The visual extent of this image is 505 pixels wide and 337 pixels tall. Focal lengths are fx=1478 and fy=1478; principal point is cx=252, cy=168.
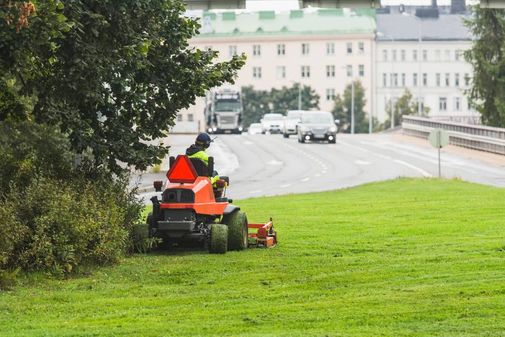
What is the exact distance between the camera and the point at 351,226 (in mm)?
26594

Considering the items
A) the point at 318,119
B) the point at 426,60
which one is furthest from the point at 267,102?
the point at 318,119

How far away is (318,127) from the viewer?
278 feet

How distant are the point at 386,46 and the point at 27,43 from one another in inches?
6886

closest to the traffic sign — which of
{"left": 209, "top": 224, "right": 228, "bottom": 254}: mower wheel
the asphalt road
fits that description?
the asphalt road

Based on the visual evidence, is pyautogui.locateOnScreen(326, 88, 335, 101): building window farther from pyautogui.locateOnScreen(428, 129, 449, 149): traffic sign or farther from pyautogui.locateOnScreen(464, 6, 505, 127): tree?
pyautogui.locateOnScreen(428, 129, 449, 149): traffic sign

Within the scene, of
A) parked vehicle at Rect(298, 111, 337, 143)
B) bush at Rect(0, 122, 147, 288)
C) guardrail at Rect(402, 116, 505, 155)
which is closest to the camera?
bush at Rect(0, 122, 147, 288)

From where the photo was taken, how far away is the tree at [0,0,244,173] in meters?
19.6

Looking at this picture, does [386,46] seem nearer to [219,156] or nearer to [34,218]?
[219,156]

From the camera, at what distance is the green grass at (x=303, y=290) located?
13914 millimetres

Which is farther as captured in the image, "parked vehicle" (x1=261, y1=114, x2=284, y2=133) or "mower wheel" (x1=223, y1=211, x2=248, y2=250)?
"parked vehicle" (x1=261, y1=114, x2=284, y2=133)

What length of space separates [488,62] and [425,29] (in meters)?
95.4

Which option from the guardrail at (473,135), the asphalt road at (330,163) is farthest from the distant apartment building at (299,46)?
the guardrail at (473,135)

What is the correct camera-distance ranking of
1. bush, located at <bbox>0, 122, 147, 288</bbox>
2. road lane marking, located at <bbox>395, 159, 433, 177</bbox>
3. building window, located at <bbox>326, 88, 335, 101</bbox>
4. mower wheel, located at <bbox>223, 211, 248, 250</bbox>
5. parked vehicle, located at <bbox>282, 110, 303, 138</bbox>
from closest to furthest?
bush, located at <bbox>0, 122, 147, 288</bbox>, mower wheel, located at <bbox>223, 211, 248, 250</bbox>, road lane marking, located at <bbox>395, 159, 433, 177</bbox>, parked vehicle, located at <bbox>282, 110, 303, 138</bbox>, building window, located at <bbox>326, 88, 335, 101</bbox>

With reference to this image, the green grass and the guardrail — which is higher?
the green grass
